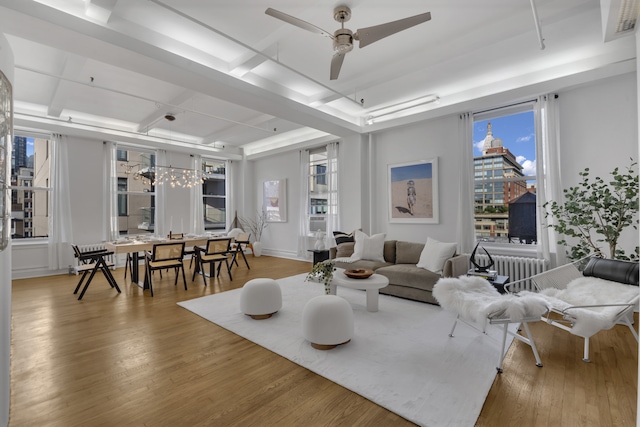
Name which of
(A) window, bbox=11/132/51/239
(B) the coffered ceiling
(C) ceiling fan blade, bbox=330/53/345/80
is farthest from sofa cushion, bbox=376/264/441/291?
(A) window, bbox=11/132/51/239

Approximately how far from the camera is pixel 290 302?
169 inches

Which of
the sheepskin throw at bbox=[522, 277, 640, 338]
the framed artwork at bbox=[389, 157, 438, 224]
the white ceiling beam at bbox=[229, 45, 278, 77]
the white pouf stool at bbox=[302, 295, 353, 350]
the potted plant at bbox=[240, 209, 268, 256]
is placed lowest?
the white pouf stool at bbox=[302, 295, 353, 350]

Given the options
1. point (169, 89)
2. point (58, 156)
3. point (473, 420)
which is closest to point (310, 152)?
point (169, 89)

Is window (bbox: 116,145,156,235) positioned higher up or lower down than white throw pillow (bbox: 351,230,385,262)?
higher up

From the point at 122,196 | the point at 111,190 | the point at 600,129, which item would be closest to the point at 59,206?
the point at 111,190

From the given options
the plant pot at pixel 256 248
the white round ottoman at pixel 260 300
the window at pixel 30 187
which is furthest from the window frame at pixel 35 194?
the white round ottoman at pixel 260 300

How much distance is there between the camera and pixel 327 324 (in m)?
2.83

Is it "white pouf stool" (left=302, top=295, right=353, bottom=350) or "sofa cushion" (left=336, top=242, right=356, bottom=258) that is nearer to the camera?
"white pouf stool" (left=302, top=295, right=353, bottom=350)

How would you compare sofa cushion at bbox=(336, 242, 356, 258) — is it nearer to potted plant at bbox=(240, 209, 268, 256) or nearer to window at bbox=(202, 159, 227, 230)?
potted plant at bbox=(240, 209, 268, 256)

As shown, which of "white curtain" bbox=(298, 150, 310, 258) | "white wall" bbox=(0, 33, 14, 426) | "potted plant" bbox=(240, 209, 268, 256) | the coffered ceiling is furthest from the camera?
"potted plant" bbox=(240, 209, 268, 256)

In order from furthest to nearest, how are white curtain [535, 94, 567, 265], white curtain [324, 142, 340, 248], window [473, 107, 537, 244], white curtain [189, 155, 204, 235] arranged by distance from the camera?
1. white curtain [189, 155, 204, 235]
2. white curtain [324, 142, 340, 248]
3. window [473, 107, 537, 244]
4. white curtain [535, 94, 567, 265]

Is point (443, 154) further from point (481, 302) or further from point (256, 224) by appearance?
A: point (256, 224)

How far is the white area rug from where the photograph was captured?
206 centimetres

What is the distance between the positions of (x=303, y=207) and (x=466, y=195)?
4.16 metres
